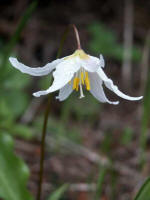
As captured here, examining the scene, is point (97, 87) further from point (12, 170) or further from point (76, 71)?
point (12, 170)

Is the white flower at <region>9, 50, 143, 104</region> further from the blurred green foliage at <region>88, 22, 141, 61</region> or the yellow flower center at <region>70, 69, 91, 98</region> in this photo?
the blurred green foliage at <region>88, 22, 141, 61</region>

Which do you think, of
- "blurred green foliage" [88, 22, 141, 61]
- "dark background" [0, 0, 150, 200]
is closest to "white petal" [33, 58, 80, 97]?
"dark background" [0, 0, 150, 200]

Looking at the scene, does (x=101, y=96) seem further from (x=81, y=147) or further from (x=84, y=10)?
(x=84, y=10)

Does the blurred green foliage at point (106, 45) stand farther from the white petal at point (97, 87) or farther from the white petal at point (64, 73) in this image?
the white petal at point (64, 73)

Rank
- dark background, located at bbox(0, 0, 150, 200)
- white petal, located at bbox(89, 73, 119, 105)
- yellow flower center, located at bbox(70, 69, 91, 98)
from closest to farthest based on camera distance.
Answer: yellow flower center, located at bbox(70, 69, 91, 98), white petal, located at bbox(89, 73, 119, 105), dark background, located at bbox(0, 0, 150, 200)

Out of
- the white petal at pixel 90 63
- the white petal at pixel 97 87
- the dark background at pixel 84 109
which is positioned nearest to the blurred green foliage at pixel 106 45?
the dark background at pixel 84 109
